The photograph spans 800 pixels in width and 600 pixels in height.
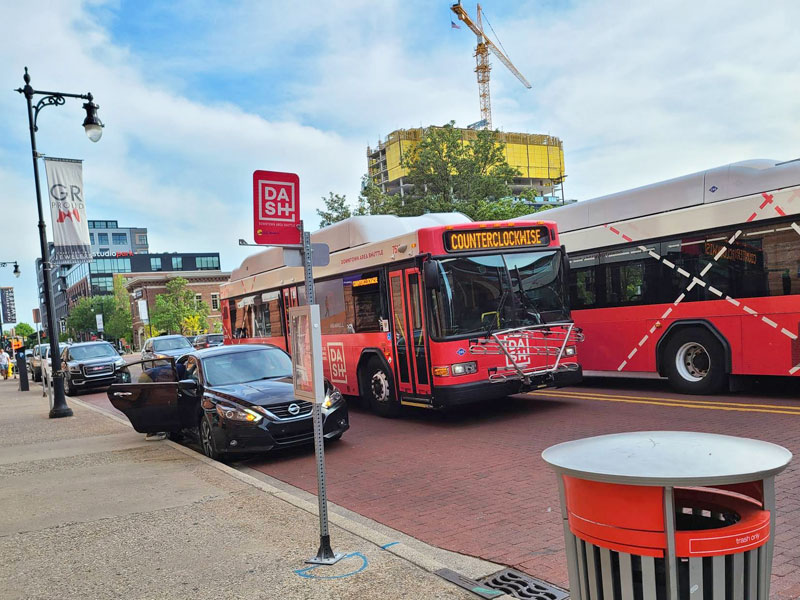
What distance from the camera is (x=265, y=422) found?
8219 mm

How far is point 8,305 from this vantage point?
5672cm

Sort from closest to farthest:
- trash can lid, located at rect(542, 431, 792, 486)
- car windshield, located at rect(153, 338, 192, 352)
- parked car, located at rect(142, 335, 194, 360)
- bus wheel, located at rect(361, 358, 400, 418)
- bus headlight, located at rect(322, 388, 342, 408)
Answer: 1. trash can lid, located at rect(542, 431, 792, 486)
2. bus headlight, located at rect(322, 388, 342, 408)
3. bus wheel, located at rect(361, 358, 400, 418)
4. parked car, located at rect(142, 335, 194, 360)
5. car windshield, located at rect(153, 338, 192, 352)

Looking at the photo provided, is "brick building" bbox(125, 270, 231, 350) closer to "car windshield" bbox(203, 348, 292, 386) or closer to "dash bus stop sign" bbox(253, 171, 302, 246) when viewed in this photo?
"car windshield" bbox(203, 348, 292, 386)

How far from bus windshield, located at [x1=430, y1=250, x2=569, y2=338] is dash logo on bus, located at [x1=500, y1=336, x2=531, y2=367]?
22 cm

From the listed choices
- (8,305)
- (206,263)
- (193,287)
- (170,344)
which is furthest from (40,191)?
(206,263)

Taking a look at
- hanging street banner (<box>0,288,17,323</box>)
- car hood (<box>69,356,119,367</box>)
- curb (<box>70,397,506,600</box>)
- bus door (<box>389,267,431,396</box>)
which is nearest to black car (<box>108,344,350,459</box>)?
curb (<box>70,397,506,600</box>)

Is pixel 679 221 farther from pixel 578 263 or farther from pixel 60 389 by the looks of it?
pixel 60 389

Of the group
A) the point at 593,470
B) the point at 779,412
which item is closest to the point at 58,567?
the point at 593,470

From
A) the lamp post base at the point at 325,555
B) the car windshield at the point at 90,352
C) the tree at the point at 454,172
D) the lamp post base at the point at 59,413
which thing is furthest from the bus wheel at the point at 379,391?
the tree at the point at 454,172

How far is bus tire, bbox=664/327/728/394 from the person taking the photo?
35.1ft

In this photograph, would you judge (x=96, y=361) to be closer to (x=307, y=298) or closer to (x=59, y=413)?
(x=59, y=413)

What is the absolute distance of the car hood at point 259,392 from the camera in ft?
27.8

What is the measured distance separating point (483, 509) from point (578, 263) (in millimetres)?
8189

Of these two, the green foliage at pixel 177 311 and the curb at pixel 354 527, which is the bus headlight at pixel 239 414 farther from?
the green foliage at pixel 177 311
